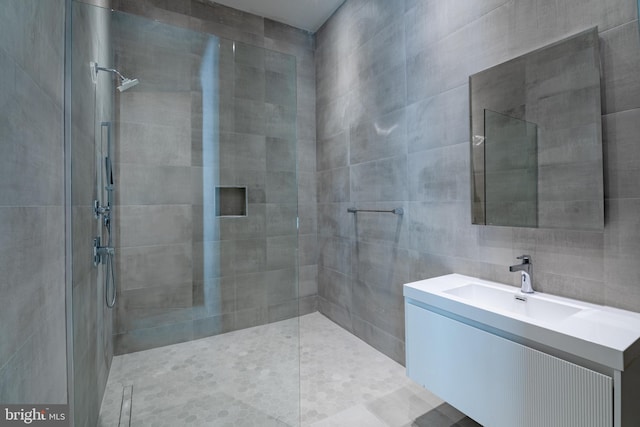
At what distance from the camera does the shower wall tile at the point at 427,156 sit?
1.24m

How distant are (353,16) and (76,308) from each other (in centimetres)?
294

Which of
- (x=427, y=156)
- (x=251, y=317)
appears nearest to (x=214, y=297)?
(x=251, y=317)

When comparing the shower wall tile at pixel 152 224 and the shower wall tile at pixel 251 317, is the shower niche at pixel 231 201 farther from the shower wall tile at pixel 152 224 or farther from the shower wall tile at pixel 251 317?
the shower wall tile at pixel 251 317

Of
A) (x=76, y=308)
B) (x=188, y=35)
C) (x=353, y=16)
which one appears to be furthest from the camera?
(x=353, y=16)

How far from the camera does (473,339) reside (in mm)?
1327

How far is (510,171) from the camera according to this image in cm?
160

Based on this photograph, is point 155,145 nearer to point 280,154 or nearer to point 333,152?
point 280,154

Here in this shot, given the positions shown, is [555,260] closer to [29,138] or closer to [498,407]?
[498,407]

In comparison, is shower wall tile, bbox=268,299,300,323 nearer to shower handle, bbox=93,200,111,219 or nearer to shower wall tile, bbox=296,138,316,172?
shower handle, bbox=93,200,111,219

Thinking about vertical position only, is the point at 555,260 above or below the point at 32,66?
below

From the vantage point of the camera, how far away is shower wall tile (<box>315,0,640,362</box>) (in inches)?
48.8

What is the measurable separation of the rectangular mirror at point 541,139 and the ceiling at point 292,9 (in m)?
1.88

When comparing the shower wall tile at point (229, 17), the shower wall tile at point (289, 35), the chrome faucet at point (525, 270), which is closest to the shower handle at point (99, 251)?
the chrome faucet at point (525, 270)

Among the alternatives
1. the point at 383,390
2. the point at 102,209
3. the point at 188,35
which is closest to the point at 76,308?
the point at 102,209
